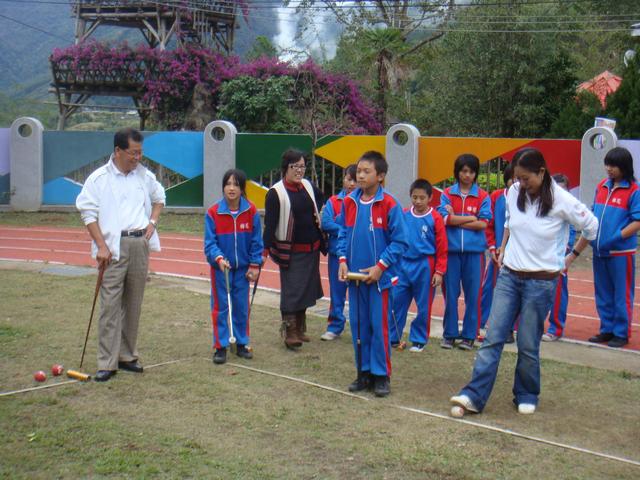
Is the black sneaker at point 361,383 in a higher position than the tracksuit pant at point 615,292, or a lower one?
lower

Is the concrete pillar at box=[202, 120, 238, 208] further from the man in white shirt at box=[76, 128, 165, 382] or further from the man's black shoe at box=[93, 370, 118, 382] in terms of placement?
the man's black shoe at box=[93, 370, 118, 382]

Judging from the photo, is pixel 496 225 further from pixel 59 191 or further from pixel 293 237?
pixel 59 191

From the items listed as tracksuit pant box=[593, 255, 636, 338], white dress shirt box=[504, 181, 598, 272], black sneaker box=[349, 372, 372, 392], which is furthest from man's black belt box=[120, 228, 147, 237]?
tracksuit pant box=[593, 255, 636, 338]

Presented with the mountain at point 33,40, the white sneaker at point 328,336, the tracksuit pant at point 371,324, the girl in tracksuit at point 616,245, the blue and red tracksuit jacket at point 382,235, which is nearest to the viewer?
the blue and red tracksuit jacket at point 382,235

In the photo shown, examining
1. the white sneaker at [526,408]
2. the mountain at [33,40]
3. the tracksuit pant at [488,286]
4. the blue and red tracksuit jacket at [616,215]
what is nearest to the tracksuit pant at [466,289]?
the tracksuit pant at [488,286]

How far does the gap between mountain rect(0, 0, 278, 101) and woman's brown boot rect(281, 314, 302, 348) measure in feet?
158

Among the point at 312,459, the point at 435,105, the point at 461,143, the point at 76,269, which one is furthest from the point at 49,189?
the point at 312,459

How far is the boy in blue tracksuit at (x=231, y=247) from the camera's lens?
23.8ft

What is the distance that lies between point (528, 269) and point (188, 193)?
14.4 meters

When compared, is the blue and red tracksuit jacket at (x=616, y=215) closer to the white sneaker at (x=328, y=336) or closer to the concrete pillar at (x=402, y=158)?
the white sneaker at (x=328, y=336)

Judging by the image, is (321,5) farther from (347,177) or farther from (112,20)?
(347,177)

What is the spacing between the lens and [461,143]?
15938 mm

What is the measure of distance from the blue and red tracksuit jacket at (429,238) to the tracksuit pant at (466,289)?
8.8 inches

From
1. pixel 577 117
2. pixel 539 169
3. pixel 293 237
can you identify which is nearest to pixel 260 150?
pixel 577 117
